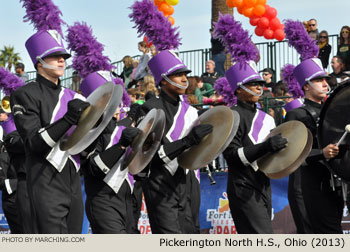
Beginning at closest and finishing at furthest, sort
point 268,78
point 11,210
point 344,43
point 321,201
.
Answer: point 321,201, point 11,210, point 344,43, point 268,78

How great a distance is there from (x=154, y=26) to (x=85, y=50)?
0.81 m

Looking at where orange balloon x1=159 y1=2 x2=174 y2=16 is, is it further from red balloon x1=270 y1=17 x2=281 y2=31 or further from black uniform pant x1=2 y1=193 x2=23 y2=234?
black uniform pant x1=2 y1=193 x2=23 y2=234

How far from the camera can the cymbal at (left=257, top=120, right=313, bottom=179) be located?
682 centimetres

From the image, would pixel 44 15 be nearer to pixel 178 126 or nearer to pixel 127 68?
pixel 178 126

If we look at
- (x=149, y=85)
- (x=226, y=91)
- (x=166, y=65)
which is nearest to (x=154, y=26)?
(x=166, y=65)

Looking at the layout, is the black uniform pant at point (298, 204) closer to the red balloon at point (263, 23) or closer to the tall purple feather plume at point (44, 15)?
the tall purple feather plume at point (44, 15)

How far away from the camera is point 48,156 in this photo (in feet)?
19.4

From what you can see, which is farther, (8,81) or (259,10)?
(259,10)

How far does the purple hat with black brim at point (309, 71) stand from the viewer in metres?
8.20

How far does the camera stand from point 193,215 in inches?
285

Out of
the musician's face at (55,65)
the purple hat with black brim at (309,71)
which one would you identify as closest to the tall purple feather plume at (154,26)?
the purple hat with black brim at (309,71)

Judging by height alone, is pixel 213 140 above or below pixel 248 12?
above

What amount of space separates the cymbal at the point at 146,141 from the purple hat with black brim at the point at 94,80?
1745 millimetres

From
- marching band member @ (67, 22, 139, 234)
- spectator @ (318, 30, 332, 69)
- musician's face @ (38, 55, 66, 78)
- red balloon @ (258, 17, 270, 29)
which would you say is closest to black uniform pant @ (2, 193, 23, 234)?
marching band member @ (67, 22, 139, 234)
